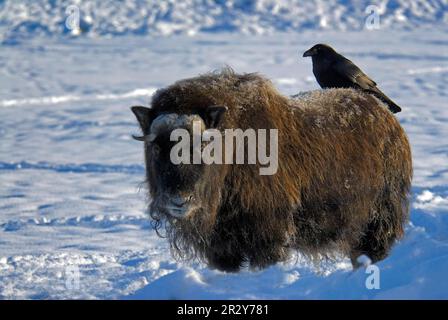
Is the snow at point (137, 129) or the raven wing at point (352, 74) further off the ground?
the raven wing at point (352, 74)

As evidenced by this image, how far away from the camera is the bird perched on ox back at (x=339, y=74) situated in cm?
464

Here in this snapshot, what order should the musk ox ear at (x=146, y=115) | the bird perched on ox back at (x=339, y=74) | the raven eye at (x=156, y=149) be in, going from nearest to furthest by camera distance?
1. the raven eye at (x=156, y=149)
2. the musk ox ear at (x=146, y=115)
3. the bird perched on ox back at (x=339, y=74)

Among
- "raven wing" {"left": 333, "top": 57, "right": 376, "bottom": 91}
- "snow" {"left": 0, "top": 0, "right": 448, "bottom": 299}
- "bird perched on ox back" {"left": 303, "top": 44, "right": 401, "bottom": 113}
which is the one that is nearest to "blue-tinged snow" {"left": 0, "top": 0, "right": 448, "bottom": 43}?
"snow" {"left": 0, "top": 0, "right": 448, "bottom": 299}

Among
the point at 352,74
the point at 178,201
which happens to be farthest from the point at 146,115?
the point at 352,74

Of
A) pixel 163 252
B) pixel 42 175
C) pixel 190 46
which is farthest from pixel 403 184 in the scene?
pixel 190 46

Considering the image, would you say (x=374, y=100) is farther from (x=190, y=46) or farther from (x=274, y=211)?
(x=190, y=46)

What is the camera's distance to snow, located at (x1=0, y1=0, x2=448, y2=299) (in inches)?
147

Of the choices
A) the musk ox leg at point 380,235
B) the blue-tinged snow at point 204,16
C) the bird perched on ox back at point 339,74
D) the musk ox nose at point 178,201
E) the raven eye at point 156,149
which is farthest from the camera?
the blue-tinged snow at point 204,16

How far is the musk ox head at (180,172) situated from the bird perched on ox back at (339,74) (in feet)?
4.96

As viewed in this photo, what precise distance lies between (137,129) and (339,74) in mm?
5880

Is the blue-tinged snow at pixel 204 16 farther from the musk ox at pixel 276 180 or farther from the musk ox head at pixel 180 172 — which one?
the musk ox head at pixel 180 172

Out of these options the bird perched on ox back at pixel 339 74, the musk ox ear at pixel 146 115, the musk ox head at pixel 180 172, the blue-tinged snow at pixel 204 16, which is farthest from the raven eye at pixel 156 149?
the blue-tinged snow at pixel 204 16

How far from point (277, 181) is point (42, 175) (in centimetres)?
479

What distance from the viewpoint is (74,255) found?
195 inches
